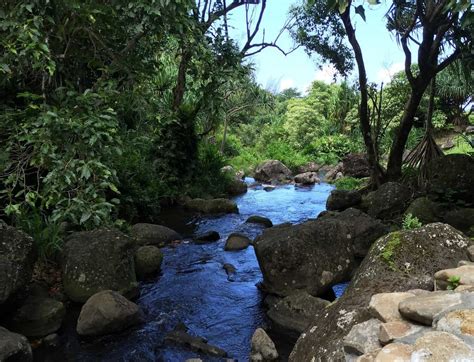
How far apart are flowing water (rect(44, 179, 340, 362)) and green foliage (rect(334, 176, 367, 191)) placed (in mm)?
7851

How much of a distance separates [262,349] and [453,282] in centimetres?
247

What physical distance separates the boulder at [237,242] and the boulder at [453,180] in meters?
3.86

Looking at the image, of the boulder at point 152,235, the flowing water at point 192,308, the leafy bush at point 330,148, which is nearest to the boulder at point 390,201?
the flowing water at point 192,308

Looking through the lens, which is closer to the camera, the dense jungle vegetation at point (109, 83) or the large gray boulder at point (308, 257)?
the dense jungle vegetation at point (109, 83)

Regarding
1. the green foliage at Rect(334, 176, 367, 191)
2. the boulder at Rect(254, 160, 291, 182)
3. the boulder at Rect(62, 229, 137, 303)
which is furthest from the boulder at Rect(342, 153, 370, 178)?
the boulder at Rect(62, 229, 137, 303)

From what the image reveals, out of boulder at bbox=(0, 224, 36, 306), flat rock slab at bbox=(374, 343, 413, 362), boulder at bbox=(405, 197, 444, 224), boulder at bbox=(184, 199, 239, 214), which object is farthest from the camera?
boulder at bbox=(184, 199, 239, 214)

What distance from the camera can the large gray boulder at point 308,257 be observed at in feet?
19.0

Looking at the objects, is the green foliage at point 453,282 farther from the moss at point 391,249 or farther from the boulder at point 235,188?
the boulder at point 235,188

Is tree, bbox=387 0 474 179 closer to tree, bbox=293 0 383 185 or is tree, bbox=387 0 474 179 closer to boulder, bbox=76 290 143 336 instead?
tree, bbox=293 0 383 185

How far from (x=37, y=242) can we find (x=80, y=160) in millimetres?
2675

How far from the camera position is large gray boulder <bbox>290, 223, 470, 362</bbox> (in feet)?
8.64

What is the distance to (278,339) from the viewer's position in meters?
4.93

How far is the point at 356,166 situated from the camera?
19234 mm

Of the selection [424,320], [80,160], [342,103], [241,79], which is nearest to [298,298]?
[241,79]
